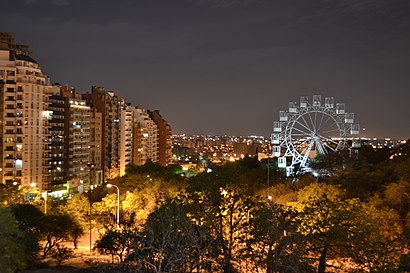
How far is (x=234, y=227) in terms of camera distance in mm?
20344

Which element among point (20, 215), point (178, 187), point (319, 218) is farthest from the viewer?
point (178, 187)

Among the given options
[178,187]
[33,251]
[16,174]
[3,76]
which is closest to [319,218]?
[33,251]

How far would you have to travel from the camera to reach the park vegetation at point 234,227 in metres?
17.0

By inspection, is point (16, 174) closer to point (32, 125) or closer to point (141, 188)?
point (32, 125)

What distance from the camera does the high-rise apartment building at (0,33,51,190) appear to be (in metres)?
53.1

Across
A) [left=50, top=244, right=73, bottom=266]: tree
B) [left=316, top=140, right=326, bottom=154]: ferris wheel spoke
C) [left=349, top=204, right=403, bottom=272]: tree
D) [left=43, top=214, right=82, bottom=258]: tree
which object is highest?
[left=316, top=140, right=326, bottom=154]: ferris wheel spoke

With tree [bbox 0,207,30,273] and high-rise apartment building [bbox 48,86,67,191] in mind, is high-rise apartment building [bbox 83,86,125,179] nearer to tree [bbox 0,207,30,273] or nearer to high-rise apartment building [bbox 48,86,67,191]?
high-rise apartment building [bbox 48,86,67,191]

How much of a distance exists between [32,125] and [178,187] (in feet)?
81.4

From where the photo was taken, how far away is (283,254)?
1670 cm

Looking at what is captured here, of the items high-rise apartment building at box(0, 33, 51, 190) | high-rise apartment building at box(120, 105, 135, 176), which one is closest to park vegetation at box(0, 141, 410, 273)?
high-rise apartment building at box(0, 33, 51, 190)

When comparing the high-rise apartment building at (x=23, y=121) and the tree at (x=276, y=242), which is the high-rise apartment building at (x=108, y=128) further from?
the tree at (x=276, y=242)

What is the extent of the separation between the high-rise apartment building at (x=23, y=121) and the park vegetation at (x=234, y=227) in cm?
1633

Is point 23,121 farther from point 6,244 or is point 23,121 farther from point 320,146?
point 6,244

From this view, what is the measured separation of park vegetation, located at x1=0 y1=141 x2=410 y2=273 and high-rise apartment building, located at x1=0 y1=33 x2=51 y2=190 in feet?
53.6
